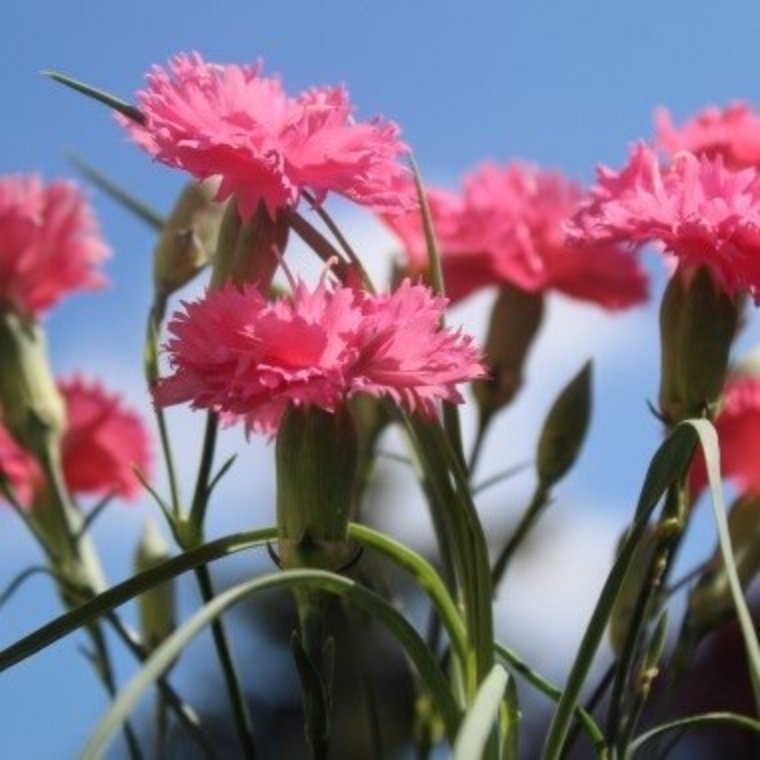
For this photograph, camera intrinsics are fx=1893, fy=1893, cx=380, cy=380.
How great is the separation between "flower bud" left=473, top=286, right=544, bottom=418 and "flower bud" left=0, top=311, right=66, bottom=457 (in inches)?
9.6

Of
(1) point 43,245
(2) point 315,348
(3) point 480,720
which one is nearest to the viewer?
(3) point 480,720

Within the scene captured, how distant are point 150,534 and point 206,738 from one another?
246mm

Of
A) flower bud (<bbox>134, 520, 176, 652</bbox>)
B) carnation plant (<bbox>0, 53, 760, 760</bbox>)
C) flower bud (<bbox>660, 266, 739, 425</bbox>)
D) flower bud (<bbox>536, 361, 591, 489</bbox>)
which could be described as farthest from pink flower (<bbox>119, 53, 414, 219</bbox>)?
flower bud (<bbox>134, 520, 176, 652</bbox>)

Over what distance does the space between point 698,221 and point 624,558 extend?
5.8 inches

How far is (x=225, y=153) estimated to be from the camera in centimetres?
68

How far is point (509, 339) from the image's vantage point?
3.60 ft

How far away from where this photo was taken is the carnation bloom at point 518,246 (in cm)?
106

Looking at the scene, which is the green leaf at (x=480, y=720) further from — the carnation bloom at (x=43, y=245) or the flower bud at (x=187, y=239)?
the carnation bloom at (x=43, y=245)

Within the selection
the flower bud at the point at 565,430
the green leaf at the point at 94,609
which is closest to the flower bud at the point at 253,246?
the green leaf at the point at 94,609

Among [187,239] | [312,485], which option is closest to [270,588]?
[312,485]

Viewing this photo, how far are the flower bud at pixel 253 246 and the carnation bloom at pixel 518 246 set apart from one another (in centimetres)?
33

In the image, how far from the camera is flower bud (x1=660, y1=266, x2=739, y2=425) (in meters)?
0.77

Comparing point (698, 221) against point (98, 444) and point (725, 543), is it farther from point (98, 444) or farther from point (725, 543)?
point (98, 444)

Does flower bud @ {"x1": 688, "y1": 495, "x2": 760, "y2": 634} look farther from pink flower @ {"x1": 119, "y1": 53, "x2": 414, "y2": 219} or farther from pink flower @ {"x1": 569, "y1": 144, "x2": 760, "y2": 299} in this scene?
pink flower @ {"x1": 119, "y1": 53, "x2": 414, "y2": 219}
